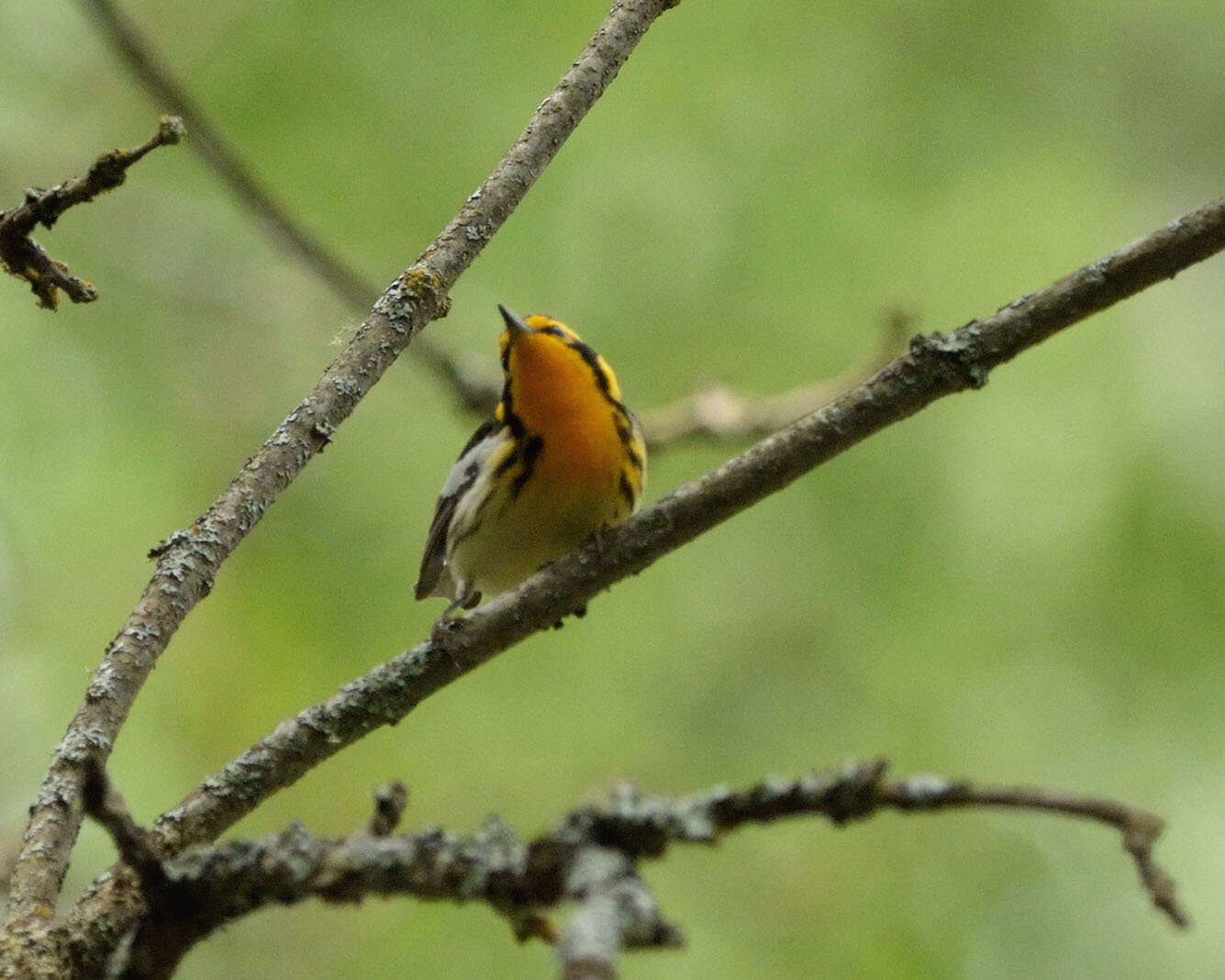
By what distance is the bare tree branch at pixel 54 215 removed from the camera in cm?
217

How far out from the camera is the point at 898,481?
6.47 m

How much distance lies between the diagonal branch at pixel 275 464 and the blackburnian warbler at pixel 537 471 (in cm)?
154

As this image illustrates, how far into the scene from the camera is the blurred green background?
5590 millimetres

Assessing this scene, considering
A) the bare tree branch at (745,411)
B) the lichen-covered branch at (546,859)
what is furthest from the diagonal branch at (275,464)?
the bare tree branch at (745,411)

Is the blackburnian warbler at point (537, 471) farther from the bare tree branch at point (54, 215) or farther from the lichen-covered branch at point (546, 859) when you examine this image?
the lichen-covered branch at point (546, 859)

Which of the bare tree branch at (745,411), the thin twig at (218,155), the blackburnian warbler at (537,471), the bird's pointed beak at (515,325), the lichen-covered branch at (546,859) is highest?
the bare tree branch at (745,411)

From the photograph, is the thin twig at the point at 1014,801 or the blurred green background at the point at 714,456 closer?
the thin twig at the point at 1014,801

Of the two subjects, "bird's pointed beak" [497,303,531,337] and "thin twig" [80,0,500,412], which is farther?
"bird's pointed beak" [497,303,531,337]

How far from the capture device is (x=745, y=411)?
5.39 metres

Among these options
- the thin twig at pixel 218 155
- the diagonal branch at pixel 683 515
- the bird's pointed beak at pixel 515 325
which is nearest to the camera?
the diagonal branch at pixel 683 515

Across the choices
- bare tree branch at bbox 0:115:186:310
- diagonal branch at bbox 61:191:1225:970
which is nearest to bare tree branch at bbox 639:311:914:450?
diagonal branch at bbox 61:191:1225:970

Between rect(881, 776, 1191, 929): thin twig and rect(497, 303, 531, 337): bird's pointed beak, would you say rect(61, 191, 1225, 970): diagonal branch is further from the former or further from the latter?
rect(497, 303, 531, 337): bird's pointed beak

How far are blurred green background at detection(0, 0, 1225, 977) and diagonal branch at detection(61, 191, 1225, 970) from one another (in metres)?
2.96

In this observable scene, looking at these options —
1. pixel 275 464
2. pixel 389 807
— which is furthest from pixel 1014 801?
pixel 275 464
